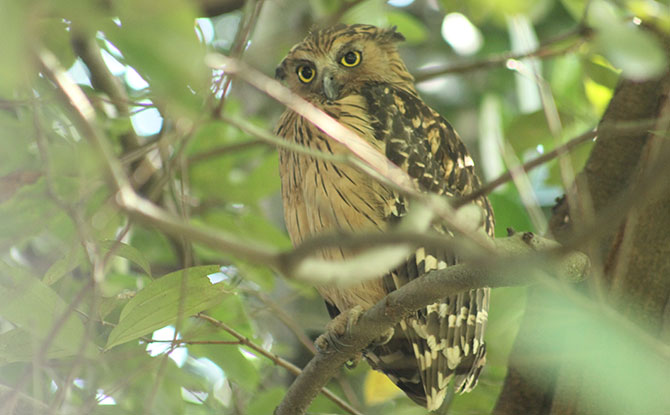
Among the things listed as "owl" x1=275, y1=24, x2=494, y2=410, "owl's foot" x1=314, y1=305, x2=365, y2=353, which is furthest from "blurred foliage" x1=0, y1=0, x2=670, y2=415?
"owl's foot" x1=314, y1=305, x2=365, y2=353

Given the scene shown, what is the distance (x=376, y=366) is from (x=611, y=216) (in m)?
1.72

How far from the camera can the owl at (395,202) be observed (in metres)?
1.93

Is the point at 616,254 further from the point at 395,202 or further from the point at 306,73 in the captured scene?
the point at 306,73

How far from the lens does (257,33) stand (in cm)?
286

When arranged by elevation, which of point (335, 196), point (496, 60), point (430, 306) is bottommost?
point (430, 306)

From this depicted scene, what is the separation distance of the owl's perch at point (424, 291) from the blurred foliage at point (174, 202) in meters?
0.23

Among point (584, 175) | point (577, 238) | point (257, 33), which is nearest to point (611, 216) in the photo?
point (577, 238)

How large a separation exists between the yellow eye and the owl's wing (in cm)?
27

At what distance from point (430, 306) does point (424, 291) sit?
76cm

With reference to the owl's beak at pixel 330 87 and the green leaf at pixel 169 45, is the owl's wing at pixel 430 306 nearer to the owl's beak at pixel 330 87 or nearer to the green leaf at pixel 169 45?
the owl's beak at pixel 330 87

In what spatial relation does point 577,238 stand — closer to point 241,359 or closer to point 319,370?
point 319,370

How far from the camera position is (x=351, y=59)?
238cm

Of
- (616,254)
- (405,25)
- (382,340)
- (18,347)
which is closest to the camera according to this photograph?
(18,347)

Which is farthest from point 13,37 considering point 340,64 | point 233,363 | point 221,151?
point 340,64
